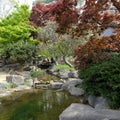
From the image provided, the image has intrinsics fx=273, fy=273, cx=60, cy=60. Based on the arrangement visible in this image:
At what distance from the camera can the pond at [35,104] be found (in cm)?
855

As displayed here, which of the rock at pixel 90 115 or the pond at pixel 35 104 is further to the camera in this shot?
the pond at pixel 35 104

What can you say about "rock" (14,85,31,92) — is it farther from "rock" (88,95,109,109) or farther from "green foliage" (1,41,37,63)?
"green foliage" (1,41,37,63)

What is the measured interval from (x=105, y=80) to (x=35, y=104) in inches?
109

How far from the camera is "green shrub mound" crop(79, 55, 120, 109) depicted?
881 centimetres

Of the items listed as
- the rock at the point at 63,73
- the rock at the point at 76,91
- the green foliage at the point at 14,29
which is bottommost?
the rock at the point at 76,91

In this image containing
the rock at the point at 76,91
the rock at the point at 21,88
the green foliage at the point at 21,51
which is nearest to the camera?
the rock at the point at 76,91

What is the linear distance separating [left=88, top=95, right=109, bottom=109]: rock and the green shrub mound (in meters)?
0.19

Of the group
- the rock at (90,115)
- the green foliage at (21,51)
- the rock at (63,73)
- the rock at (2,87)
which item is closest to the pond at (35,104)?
the rock at (2,87)

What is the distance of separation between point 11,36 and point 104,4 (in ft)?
48.7

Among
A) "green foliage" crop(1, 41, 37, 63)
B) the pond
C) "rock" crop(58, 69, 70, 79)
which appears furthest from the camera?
"green foliage" crop(1, 41, 37, 63)

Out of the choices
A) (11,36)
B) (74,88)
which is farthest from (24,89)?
(11,36)

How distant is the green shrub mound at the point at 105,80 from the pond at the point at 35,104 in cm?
114

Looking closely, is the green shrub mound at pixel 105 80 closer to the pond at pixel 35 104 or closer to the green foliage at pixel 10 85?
the pond at pixel 35 104

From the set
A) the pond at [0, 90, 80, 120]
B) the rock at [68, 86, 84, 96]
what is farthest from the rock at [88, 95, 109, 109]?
the rock at [68, 86, 84, 96]
